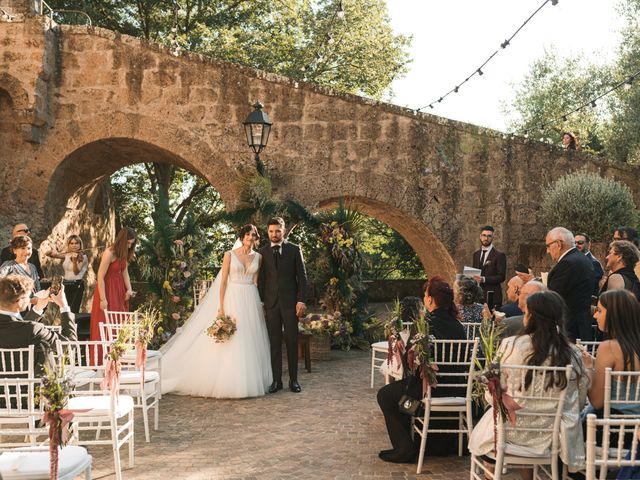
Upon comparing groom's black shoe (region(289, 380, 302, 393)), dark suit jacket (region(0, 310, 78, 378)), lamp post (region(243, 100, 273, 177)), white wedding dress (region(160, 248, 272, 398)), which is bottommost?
groom's black shoe (region(289, 380, 302, 393))

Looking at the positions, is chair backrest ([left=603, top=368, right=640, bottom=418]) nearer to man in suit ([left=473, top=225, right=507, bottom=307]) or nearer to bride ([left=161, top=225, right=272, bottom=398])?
bride ([left=161, top=225, right=272, bottom=398])

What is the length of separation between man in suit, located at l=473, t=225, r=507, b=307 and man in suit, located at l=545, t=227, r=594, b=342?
7.63 ft

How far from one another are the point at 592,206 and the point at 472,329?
436 cm

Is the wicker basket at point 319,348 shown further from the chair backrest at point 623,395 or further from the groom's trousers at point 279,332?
the chair backrest at point 623,395

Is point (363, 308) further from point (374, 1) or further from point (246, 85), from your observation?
point (374, 1)

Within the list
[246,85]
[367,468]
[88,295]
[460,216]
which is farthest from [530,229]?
[88,295]

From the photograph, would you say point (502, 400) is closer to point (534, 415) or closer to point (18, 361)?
point (534, 415)

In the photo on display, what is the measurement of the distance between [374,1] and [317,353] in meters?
14.5

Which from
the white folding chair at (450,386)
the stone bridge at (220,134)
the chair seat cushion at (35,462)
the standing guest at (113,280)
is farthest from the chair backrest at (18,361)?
the stone bridge at (220,134)

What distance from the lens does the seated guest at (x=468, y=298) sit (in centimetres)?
551

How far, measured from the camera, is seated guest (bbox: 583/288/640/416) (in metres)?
3.43

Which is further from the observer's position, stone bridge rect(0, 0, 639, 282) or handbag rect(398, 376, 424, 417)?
stone bridge rect(0, 0, 639, 282)

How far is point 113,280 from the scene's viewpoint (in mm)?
7207

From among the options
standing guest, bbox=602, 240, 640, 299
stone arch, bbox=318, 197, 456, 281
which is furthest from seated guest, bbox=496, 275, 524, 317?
stone arch, bbox=318, 197, 456, 281
